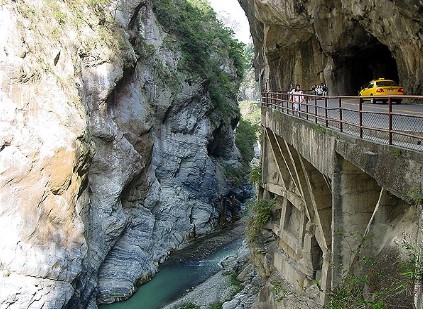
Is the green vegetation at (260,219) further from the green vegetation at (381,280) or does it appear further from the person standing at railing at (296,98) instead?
the green vegetation at (381,280)

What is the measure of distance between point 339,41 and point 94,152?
1377 cm

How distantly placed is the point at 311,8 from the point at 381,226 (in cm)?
1547

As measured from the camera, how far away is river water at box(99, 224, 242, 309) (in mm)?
23953

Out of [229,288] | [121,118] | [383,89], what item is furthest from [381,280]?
[121,118]

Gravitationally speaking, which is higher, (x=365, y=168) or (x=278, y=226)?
(x=365, y=168)

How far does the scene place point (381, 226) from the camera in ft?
26.9

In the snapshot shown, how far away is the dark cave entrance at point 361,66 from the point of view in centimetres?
2462

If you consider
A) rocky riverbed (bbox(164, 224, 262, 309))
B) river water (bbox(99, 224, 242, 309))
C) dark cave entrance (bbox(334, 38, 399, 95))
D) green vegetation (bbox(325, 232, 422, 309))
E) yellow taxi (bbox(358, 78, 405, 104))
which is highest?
dark cave entrance (bbox(334, 38, 399, 95))

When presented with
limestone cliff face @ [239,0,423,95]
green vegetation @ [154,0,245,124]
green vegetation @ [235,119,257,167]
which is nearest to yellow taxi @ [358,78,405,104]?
limestone cliff face @ [239,0,423,95]

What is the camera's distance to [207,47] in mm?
41781

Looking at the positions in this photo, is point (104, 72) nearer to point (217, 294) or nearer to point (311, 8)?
point (311, 8)

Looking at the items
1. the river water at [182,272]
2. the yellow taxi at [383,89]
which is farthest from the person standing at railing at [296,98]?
the river water at [182,272]

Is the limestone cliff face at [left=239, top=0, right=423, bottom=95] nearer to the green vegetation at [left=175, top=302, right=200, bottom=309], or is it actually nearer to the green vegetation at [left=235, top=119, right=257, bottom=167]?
the green vegetation at [left=175, top=302, right=200, bottom=309]

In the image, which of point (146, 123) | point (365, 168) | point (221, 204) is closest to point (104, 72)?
point (146, 123)
